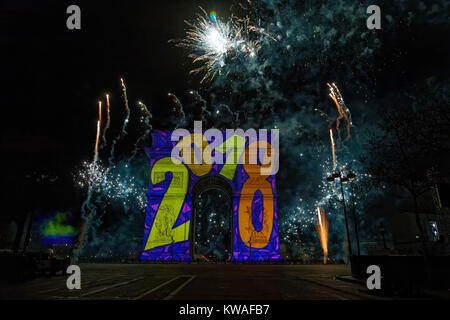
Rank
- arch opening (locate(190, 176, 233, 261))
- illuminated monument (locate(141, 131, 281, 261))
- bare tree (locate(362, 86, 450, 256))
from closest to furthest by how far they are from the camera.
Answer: bare tree (locate(362, 86, 450, 256)) → illuminated monument (locate(141, 131, 281, 261)) → arch opening (locate(190, 176, 233, 261))

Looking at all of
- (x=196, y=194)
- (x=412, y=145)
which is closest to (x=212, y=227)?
(x=196, y=194)

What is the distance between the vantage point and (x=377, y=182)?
1517 cm

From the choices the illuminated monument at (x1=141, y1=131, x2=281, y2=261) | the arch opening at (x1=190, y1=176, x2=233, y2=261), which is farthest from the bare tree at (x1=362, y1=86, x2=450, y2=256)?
the arch opening at (x1=190, y1=176, x2=233, y2=261)

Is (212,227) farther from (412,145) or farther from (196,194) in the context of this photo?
(412,145)

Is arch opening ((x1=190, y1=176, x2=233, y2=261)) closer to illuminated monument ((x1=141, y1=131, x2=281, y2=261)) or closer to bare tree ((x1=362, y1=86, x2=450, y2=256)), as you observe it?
illuminated monument ((x1=141, y1=131, x2=281, y2=261))

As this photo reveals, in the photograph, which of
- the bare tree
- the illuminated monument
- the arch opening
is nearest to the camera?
the bare tree

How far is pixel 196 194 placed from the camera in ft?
128

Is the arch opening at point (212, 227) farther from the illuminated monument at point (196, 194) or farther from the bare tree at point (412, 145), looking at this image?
the bare tree at point (412, 145)

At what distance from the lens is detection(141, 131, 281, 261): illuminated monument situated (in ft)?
109

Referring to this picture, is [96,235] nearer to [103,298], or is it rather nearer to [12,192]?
[12,192]

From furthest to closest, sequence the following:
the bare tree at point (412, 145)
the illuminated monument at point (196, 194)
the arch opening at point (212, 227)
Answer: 1. the arch opening at point (212, 227)
2. the illuminated monument at point (196, 194)
3. the bare tree at point (412, 145)

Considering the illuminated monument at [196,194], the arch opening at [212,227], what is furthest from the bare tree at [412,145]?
the arch opening at [212,227]

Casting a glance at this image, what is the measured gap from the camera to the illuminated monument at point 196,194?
33.2 meters
